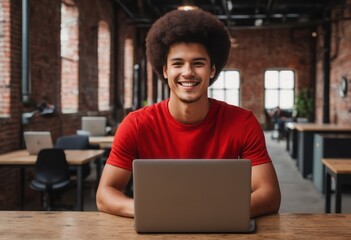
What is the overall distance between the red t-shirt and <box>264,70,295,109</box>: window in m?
16.1

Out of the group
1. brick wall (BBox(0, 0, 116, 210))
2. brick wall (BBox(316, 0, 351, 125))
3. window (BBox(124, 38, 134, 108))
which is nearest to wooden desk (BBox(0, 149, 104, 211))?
brick wall (BBox(0, 0, 116, 210))

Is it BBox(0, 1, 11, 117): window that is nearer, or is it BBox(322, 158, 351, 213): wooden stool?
BBox(322, 158, 351, 213): wooden stool

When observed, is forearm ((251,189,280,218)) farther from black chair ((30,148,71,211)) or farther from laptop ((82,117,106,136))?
laptop ((82,117,106,136))

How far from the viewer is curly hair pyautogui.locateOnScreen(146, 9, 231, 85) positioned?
2045 millimetres

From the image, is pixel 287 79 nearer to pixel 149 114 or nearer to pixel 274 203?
pixel 149 114

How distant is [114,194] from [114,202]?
59mm

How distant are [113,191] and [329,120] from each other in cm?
1141

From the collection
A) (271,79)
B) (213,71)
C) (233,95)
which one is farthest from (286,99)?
(213,71)

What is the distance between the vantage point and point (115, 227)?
Result: 5.60 ft

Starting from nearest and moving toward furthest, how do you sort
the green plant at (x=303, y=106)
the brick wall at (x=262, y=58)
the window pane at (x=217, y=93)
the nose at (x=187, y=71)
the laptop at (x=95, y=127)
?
the nose at (x=187, y=71), the laptop at (x=95, y=127), the green plant at (x=303, y=106), the brick wall at (x=262, y=58), the window pane at (x=217, y=93)

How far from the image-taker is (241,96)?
59.2 ft

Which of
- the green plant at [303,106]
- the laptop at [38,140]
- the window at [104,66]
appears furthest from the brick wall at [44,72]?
the green plant at [303,106]

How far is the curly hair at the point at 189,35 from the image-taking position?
2.04 metres

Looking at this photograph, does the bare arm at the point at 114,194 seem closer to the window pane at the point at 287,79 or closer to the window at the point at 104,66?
the window at the point at 104,66
